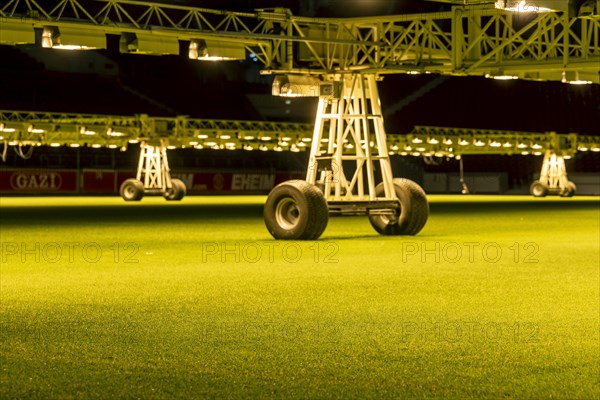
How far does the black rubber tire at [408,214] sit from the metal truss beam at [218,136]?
4069 cm

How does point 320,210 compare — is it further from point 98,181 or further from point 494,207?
point 98,181

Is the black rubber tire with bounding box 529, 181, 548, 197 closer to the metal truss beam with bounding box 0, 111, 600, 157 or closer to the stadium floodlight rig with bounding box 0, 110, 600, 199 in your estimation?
the stadium floodlight rig with bounding box 0, 110, 600, 199

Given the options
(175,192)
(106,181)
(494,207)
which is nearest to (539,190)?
(175,192)

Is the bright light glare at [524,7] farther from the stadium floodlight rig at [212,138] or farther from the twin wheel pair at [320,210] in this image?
the stadium floodlight rig at [212,138]

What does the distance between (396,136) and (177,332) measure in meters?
72.9

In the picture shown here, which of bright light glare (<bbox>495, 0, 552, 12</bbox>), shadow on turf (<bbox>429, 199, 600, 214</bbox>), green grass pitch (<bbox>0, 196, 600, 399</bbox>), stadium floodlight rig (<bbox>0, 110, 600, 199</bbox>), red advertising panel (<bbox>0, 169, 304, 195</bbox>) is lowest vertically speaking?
red advertising panel (<bbox>0, 169, 304, 195</bbox>)

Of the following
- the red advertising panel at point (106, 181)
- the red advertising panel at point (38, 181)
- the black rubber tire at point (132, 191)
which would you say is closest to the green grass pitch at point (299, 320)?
the black rubber tire at point (132, 191)

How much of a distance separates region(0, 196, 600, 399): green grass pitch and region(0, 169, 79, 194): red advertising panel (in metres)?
55.9

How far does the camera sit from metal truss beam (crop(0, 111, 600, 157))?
67625 millimetres

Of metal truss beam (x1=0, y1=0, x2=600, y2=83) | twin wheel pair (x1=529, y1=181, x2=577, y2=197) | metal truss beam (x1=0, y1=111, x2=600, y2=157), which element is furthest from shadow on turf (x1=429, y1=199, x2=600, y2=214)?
twin wheel pair (x1=529, y1=181, x2=577, y2=197)

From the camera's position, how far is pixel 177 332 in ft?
35.4

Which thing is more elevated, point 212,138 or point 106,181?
A: point 212,138

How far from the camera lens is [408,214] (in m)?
26.6

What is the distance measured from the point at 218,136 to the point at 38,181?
13.1 meters
